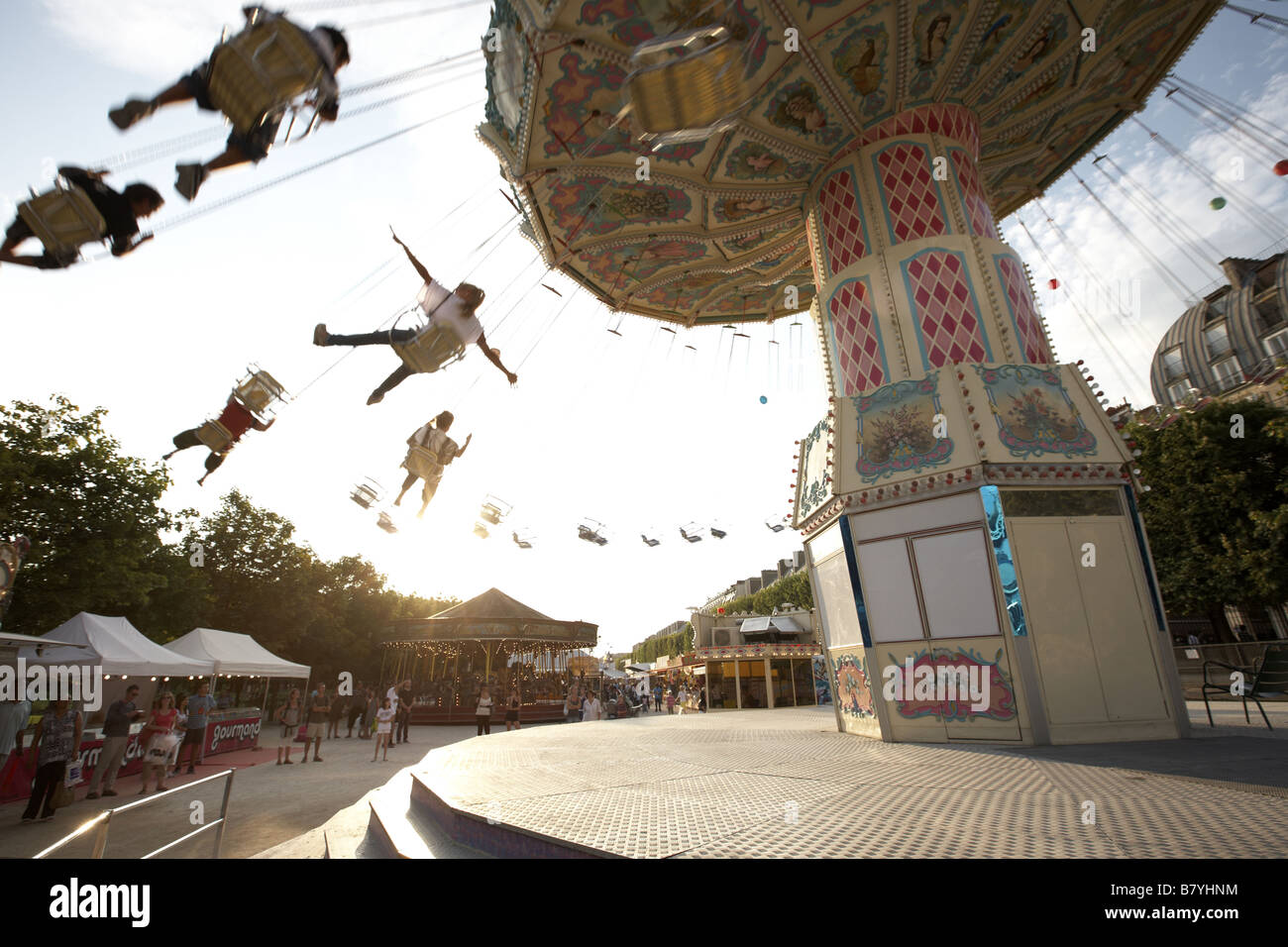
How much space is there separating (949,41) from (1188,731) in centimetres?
942

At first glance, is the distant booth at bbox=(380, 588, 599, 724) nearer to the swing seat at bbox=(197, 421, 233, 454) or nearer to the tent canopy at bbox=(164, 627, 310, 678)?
the tent canopy at bbox=(164, 627, 310, 678)

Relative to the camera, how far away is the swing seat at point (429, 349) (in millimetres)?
7625

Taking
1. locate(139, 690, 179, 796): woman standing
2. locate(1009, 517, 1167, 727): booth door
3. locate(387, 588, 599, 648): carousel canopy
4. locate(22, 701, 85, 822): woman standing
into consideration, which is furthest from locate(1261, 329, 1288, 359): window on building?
locate(22, 701, 85, 822): woman standing

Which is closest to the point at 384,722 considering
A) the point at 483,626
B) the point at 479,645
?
the point at 483,626

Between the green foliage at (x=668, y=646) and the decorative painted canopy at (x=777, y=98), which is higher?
the decorative painted canopy at (x=777, y=98)

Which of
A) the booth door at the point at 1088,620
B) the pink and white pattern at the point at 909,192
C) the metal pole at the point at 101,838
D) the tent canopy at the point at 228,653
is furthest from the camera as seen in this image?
the tent canopy at the point at 228,653

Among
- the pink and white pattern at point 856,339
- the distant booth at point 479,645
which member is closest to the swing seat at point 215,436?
the pink and white pattern at point 856,339

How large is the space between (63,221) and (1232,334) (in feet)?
187

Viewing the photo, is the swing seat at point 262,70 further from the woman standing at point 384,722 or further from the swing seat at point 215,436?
the woman standing at point 384,722

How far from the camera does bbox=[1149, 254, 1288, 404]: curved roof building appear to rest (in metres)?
36.2

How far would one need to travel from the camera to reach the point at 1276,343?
1394 inches

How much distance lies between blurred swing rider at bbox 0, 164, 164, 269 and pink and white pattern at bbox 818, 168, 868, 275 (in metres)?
9.04

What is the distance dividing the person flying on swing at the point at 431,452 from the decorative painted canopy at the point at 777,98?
14.1 ft
